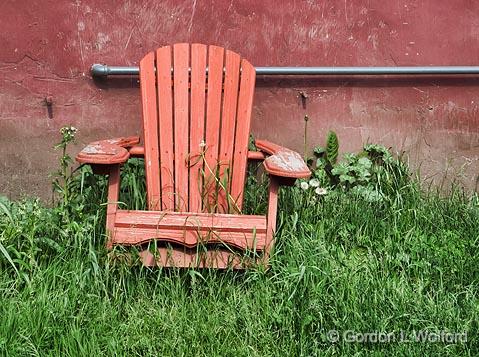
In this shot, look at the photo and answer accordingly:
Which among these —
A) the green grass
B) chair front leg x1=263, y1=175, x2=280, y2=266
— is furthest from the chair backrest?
chair front leg x1=263, y1=175, x2=280, y2=266

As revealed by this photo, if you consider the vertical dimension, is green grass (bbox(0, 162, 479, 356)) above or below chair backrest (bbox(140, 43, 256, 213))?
below

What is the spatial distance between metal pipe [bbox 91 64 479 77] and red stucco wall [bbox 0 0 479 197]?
0.08 meters

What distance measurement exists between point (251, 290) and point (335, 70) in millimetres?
1537

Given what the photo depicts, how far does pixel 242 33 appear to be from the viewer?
13.3ft

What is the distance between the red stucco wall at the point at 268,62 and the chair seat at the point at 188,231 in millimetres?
1081

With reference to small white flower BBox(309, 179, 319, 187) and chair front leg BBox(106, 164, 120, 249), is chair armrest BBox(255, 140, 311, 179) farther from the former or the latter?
chair front leg BBox(106, 164, 120, 249)

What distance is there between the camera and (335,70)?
4.05 m

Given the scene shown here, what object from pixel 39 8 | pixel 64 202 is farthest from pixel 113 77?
pixel 64 202

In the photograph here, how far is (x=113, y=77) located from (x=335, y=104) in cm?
134

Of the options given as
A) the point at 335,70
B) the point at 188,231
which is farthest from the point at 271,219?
the point at 335,70

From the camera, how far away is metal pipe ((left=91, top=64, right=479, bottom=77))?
3980mm

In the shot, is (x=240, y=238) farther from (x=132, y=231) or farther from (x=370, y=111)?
(x=370, y=111)

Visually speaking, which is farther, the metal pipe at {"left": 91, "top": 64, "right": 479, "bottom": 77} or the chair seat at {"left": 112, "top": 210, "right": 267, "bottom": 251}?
the metal pipe at {"left": 91, "top": 64, "right": 479, "bottom": 77}

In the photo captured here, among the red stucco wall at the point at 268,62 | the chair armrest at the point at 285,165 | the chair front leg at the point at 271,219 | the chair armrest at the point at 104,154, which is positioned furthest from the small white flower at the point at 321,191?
the chair armrest at the point at 104,154
